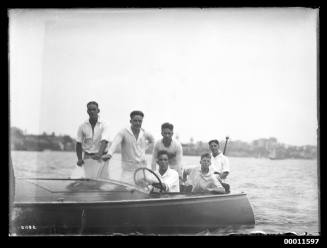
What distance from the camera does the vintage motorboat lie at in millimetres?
4754

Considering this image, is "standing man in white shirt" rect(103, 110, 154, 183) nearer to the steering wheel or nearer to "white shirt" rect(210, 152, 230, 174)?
the steering wheel

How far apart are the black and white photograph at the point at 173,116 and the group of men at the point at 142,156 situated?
10 millimetres

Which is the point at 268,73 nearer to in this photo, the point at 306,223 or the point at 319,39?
the point at 319,39

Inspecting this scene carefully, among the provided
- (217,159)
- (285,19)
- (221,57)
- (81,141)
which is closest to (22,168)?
(81,141)

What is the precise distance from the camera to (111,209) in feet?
15.6

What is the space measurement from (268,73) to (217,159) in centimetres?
105

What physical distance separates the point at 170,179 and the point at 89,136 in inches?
37.2

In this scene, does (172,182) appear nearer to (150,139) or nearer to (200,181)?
(200,181)

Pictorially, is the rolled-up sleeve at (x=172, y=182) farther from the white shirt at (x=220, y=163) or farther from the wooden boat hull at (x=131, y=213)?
the white shirt at (x=220, y=163)

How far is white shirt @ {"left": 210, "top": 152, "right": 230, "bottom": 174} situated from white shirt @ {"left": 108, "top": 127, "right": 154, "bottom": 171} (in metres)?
0.68
